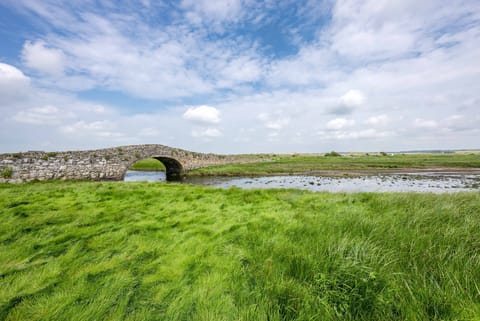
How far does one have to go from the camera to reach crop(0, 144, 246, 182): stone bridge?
1258cm

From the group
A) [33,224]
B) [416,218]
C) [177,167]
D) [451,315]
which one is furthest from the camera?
[177,167]

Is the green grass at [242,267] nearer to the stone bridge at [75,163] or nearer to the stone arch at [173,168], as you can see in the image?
the stone bridge at [75,163]

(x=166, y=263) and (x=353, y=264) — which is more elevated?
(x=353, y=264)

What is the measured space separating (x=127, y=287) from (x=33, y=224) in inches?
171

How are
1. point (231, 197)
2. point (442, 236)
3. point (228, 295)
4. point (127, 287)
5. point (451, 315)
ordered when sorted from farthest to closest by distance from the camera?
point (231, 197) < point (442, 236) < point (127, 287) < point (228, 295) < point (451, 315)

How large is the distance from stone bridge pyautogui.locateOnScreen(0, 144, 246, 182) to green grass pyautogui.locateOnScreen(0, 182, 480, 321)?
416 inches

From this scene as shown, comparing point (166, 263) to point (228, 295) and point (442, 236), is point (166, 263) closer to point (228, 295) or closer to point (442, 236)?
point (228, 295)

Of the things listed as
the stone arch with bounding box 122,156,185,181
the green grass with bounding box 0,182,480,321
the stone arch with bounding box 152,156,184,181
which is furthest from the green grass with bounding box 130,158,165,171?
the green grass with bounding box 0,182,480,321

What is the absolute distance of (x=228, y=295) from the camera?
2.37 metres

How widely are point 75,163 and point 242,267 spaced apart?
18080 mm

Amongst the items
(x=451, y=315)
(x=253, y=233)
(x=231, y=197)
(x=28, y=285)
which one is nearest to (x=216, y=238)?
(x=253, y=233)

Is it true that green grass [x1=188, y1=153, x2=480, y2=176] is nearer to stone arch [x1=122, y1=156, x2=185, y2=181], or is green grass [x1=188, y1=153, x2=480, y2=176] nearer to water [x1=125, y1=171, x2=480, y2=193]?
stone arch [x1=122, y1=156, x2=185, y2=181]

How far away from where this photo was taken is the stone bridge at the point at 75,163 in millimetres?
12578

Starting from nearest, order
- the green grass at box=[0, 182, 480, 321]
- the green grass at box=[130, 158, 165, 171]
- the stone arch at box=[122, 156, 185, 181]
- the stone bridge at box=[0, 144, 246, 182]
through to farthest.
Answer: the green grass at box=[0, 182, 480, 321]
the stone bridge at box=[0, 144, 246, 182]
the stone arch at box=[122, 156, 185, 181]
the green grass at box=[130, 158, 165, 171]
